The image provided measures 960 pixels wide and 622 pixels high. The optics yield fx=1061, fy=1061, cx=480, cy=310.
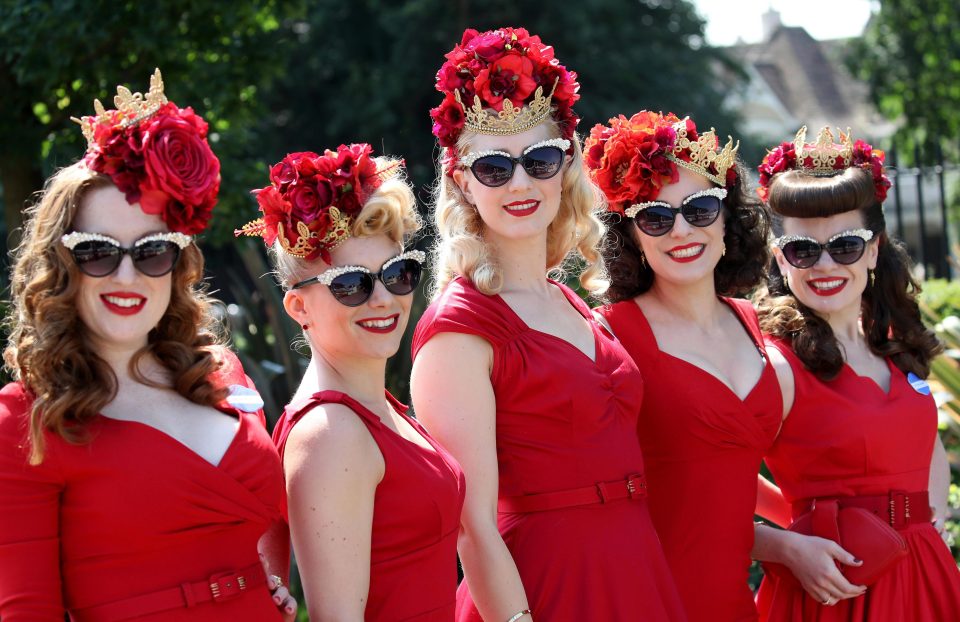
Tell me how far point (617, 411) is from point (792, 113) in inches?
1450

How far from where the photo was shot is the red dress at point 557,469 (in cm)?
297

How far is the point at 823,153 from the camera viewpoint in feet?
12.8

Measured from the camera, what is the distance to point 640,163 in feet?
11.5

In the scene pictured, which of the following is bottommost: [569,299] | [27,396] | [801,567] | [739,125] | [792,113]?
[792,113]

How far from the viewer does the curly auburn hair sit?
147 inches

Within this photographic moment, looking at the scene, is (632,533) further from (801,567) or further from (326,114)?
(326,114)

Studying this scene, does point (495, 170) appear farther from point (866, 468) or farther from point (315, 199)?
point (866, 468)

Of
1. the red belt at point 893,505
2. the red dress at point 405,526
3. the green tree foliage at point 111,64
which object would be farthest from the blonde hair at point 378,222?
the green tree foliage at point 111,64

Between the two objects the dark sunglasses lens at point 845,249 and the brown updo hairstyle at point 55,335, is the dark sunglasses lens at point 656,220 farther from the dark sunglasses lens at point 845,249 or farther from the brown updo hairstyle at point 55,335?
the brown updo hairstyle at point 55,335

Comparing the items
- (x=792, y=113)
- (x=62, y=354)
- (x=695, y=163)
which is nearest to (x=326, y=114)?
(x=695, y=163)

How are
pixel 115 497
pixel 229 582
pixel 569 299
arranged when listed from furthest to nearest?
1. pixel 569 299
2. pixel 229 582
3. pixel 115 497

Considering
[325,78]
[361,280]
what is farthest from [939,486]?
[325,78]

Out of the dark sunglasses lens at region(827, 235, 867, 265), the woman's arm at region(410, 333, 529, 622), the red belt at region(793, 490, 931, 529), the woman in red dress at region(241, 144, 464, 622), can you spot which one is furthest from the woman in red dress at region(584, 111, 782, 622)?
the woman in red dress at region(241, 144, 464, 622)

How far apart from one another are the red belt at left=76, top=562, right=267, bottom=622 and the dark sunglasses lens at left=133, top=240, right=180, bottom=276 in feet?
2.32
